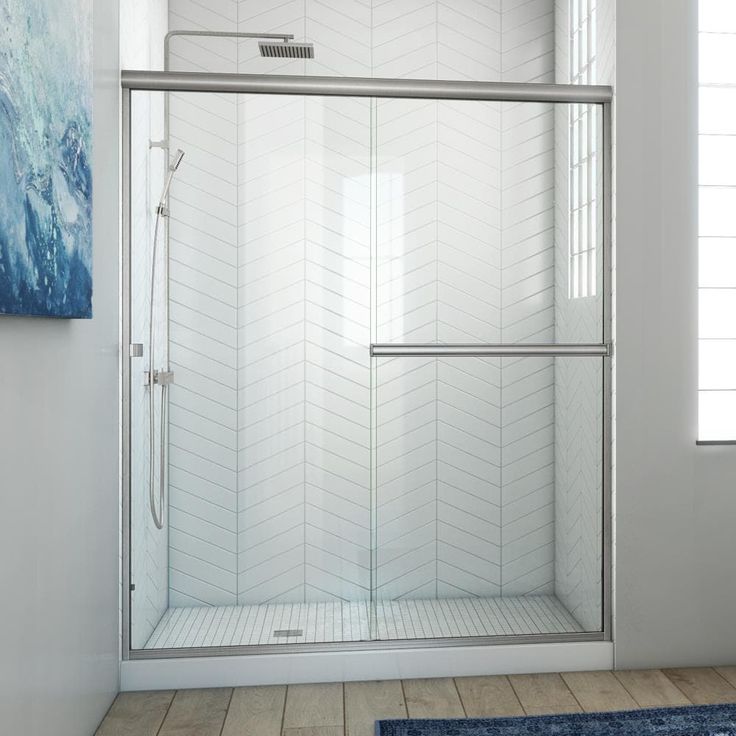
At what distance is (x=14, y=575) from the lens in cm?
167

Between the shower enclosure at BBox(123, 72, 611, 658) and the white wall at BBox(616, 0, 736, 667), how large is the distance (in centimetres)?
13

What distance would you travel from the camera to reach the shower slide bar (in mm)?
2680

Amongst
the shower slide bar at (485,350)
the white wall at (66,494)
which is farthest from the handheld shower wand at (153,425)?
the shower slide bar at (485,350)

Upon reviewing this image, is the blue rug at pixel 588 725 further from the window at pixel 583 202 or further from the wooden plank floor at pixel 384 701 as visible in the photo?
the window at pixel 583 202

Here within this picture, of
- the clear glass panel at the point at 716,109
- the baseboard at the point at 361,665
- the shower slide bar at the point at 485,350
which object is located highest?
the clear glass panel at the point at 716,109

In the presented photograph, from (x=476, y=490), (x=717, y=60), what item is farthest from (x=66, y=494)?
(x=717, y=60)

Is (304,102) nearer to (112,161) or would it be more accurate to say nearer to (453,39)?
(112,161)

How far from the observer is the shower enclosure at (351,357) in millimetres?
2623

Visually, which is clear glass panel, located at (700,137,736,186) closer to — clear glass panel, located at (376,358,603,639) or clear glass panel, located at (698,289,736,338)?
clear glass panel, located at (698,289,736,338)

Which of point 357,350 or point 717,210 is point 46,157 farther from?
point 717,210

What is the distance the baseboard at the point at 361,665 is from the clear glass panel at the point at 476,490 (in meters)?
0.07

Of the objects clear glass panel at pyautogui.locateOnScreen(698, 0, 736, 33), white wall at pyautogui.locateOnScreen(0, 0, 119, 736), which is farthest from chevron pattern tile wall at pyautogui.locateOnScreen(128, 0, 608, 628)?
clear glass panel at pyautogui.locateOnScreen(698, 0, 736, 33)

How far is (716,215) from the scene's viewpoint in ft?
9.28

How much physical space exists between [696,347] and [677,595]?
0.85 m
